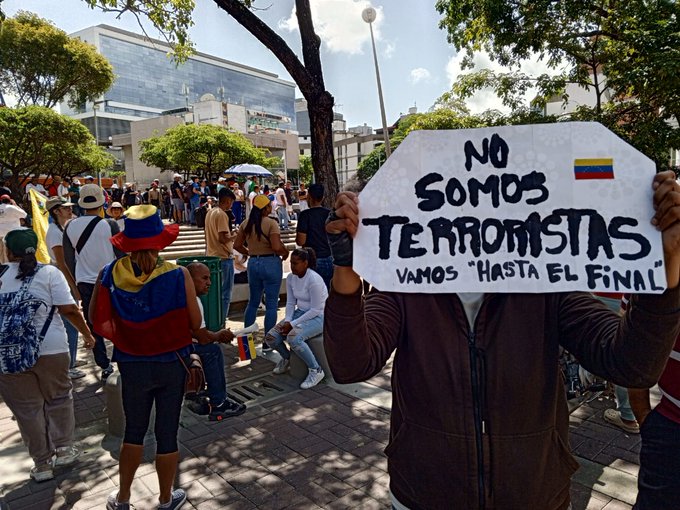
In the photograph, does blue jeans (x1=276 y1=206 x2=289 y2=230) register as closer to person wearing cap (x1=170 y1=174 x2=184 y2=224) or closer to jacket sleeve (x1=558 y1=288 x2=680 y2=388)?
person wearing cap (x1=170 y1=174 x2=184 y2=224)

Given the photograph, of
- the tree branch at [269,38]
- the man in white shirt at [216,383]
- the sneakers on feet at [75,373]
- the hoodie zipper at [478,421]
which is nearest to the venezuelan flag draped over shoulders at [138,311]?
the man in white shirt at [216,383]

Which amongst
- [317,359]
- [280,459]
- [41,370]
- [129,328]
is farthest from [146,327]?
[317,359]

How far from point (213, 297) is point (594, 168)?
4770 millimetres

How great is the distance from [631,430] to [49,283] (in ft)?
14.8

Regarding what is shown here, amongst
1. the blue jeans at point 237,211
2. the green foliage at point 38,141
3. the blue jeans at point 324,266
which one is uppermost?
the green foliage at point 38,141

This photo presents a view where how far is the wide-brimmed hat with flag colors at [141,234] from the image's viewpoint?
2932 millimetres

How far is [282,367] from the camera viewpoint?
5668 millimetres

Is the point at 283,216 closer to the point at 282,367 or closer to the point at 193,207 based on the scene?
the point at 193,207

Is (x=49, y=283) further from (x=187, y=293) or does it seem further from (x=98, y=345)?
(x=98, y=345)

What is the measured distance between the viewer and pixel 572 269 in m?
1.54

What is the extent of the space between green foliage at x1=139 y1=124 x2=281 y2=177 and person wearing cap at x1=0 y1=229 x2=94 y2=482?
3244 centimetres

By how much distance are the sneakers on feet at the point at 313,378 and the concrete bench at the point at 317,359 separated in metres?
0.07

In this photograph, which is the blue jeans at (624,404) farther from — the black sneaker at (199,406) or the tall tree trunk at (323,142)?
the tall tree trunk at (323,142)

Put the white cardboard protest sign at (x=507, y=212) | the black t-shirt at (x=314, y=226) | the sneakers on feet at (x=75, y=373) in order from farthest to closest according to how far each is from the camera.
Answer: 1. the black t-shirt at (x=314, y=226)
2. the sneakers on feet at (x=75, y=373)
3. the white cardboard protest sign at (x=507, y=212)
